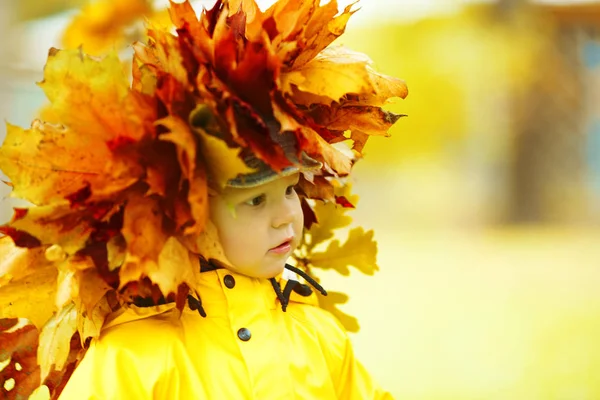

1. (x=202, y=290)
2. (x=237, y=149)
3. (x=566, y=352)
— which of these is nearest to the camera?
(x=237, y=149)

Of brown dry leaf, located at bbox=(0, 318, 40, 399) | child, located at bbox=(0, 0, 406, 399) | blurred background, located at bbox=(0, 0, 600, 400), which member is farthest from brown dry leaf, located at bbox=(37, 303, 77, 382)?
blurred background, located at bbox=(0, 0, 600, 400)

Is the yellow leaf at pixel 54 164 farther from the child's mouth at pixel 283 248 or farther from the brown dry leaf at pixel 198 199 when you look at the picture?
the child's mouth at pixel 283 248

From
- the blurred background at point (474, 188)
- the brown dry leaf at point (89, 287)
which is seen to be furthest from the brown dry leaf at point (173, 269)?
the blurred background at point (474, 188)

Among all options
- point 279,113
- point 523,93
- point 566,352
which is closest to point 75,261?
point 279,113

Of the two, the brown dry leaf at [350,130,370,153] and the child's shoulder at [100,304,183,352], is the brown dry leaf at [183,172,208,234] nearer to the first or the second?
the child's shoulder at [100,304,183,352]

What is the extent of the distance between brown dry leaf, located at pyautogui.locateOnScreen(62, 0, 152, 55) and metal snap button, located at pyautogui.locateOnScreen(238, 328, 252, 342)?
216 centimetres

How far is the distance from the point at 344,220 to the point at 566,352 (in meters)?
2.80

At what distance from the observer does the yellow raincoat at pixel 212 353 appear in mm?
1084

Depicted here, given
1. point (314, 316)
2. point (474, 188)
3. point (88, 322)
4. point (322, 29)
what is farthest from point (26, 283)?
point (474, 188)

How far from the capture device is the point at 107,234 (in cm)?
106

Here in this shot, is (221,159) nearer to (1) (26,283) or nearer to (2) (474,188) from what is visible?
(1) (26,283)

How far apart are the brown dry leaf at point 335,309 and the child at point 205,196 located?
0.59 feet

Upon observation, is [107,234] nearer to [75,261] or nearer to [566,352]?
[75,261]

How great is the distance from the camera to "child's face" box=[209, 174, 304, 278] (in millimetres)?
1139
